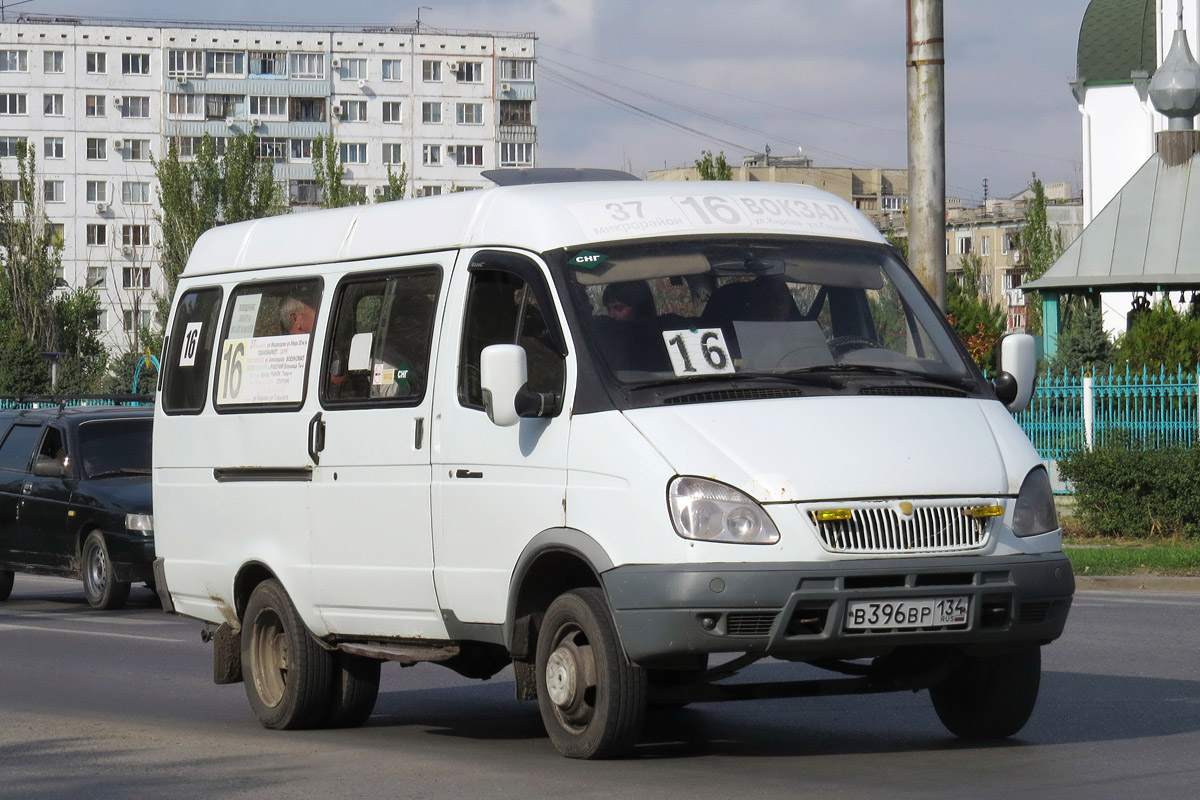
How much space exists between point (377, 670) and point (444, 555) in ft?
5.06

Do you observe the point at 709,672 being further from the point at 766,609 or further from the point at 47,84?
the point at 47,84

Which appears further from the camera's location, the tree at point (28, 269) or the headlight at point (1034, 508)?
the tree at point (28, 269)

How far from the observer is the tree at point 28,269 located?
8438 cm

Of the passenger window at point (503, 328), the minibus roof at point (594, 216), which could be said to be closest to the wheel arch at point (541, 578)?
the passenger window at point (503, 328)

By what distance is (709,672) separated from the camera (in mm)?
8094

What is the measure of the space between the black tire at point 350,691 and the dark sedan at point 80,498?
8.28m

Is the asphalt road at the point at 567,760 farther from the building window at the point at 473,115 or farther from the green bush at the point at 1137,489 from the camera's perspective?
the building window at the point at 473,115

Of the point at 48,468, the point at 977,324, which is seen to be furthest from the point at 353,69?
the point at 48,468

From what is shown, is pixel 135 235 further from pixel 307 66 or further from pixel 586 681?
pixel 586 681

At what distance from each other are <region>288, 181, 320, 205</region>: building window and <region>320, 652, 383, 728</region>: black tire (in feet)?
377

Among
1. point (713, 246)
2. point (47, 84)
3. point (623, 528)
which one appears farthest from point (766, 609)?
point (47, 84)

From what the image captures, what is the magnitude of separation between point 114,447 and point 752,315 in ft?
40.3

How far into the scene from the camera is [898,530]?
300 inches

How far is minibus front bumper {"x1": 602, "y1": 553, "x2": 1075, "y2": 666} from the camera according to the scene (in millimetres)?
7461
